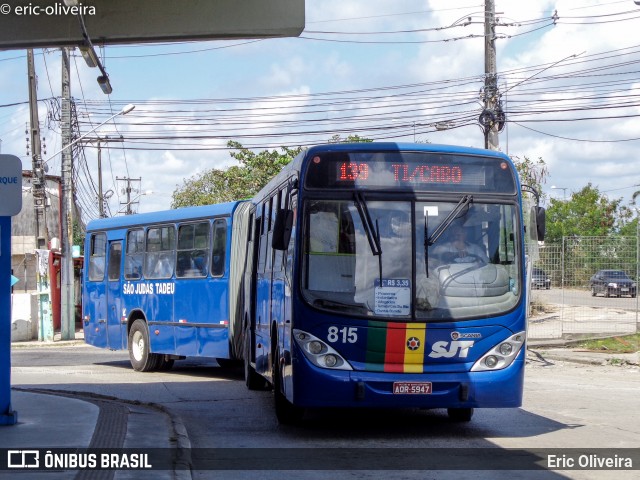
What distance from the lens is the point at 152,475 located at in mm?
7922

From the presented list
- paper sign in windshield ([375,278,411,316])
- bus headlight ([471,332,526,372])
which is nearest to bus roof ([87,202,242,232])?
paper sign in windshield ([375,278,411,316])

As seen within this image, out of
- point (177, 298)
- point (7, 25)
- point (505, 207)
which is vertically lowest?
point (177, 298)

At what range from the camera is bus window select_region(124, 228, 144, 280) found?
19.4 m

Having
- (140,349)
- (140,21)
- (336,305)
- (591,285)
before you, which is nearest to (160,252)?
(140,349)

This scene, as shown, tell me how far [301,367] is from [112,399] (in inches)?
201

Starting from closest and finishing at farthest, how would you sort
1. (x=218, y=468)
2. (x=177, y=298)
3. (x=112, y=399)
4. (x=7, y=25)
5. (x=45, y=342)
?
(x=218, y=468)
(x=7, y=25)
(x=112, y=399)
(x=177, y=298)
(x=45, y=342)

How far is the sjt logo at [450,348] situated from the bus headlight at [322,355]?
91 centimetres

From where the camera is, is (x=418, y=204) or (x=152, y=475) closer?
(x=152, y=475)

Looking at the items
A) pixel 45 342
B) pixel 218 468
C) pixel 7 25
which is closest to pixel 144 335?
pixel 7 25

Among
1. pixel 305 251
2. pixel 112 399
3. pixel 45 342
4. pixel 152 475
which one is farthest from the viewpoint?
pixel 45 342

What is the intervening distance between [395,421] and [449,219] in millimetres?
2848

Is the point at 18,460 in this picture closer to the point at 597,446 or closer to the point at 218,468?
the point at 218,468

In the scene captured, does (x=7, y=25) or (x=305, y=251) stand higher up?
(x=7, y=25)

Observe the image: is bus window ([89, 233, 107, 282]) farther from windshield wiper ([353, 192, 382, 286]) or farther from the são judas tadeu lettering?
windshield wiper ([353, 192, 382, 286])
